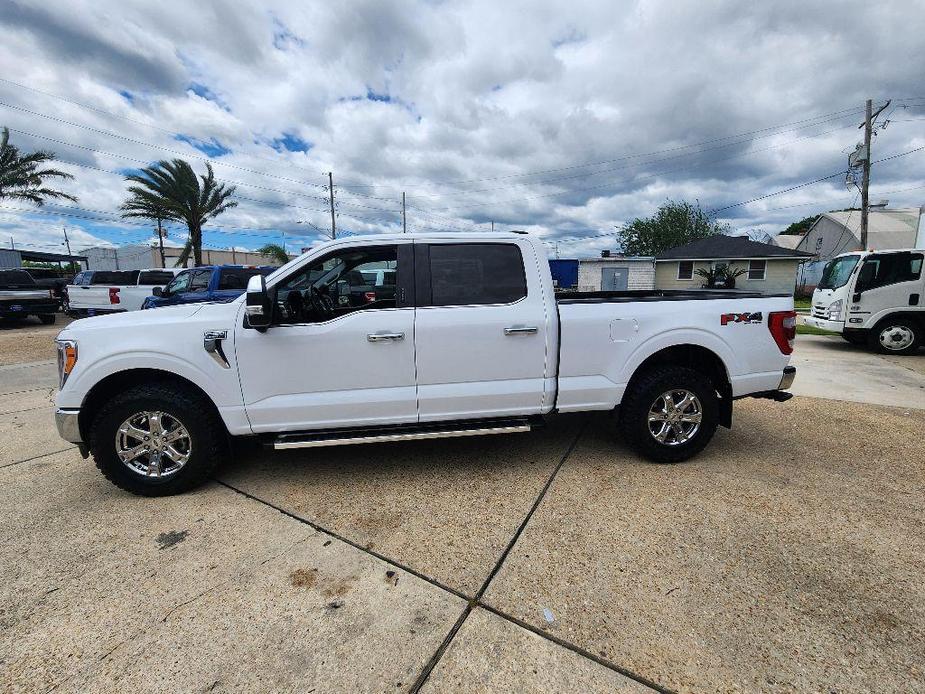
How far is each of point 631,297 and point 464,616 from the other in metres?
2.73

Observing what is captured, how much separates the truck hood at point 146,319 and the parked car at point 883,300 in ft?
35.5

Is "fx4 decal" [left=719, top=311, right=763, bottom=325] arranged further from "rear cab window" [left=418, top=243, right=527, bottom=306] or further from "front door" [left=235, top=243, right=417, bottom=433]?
"front door" [left=235, top=243, right=417, bottom=433]

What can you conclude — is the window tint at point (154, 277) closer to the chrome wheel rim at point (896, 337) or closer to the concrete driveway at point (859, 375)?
the concrete driveway at point (859, 375)

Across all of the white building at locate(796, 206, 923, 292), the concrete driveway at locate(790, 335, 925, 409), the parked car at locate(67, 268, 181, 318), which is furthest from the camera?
the white building at locate(796, 206, 923, 292)

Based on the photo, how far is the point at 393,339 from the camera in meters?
3.05

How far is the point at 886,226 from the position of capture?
35.8m

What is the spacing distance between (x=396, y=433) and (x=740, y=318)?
285cm

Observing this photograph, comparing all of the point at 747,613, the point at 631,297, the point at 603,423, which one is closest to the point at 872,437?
the point at 603,423

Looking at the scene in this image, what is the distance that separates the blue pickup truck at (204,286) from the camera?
30.4 feet

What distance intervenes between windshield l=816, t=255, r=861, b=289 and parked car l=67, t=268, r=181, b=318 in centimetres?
1683

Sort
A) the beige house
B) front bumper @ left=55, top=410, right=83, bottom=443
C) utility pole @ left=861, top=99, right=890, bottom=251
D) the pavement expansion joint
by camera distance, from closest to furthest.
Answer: the pavement expansion joint
front bumper @ left=55, top=410, right=83, bottom=443
utility pole @ left=861, top=99, right=890, bottom=251
the beige house

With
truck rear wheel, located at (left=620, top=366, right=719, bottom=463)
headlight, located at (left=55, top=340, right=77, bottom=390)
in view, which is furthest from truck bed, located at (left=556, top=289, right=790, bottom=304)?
headlight, located at (left=55, top=340, right=77, bottom=390)

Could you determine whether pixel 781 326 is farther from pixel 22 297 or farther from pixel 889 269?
pixel 22 297

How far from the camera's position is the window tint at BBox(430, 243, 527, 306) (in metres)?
3.19
